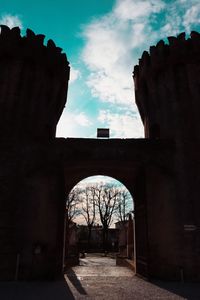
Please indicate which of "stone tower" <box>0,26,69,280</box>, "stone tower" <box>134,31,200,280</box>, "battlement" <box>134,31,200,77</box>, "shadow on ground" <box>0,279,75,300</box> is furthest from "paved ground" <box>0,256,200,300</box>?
"battlement" <box>134,31,200,77</box>

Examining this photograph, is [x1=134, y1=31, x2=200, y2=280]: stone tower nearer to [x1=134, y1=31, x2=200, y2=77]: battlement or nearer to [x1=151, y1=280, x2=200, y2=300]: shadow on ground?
[x1=134, y1=31, x2=200, y2=77]: battlement

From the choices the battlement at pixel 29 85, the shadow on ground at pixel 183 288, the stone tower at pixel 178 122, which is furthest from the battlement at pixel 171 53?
the shadow on ground at pixel 183 288

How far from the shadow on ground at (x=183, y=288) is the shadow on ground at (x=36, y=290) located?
11.0ft

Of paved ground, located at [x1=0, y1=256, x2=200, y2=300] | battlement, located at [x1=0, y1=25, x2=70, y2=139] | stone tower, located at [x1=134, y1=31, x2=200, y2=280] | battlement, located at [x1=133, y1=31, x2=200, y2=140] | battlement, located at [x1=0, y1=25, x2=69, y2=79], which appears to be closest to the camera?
paved ground, located at [x1=0, y1=256, x2=200, y2=300]

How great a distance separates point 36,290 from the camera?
8.14 metres

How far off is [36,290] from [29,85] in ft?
32.1

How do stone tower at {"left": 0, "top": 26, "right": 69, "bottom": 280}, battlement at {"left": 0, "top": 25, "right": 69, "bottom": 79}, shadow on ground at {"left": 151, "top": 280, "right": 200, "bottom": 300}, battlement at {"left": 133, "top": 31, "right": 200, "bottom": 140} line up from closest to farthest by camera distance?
shadow on ground at {"left": 151, "top": 280, "right": 200, "bottom": 300} < stone tower at {"left": 0, "top": 26, "right": 69, "bottom": 280} < battlement at {"left": 133, "top": 31, "right": 200, "bottom": 140} < battlement at {"left": 0, "top": 25, "right": 69, "bottom": 79}

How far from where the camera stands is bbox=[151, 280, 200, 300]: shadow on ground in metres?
7.62

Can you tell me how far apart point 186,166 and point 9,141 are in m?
8.49

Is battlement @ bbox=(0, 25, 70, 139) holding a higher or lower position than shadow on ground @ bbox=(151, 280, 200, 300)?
higher

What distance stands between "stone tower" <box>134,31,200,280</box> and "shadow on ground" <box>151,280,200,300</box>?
2.41ft

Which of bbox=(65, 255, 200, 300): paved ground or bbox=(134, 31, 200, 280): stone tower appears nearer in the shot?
bbox=(65, 255, 200, 300): paved ground

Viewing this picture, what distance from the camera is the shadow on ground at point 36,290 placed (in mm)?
7179

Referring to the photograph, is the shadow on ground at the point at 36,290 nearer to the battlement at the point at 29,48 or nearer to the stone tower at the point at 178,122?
→ the stone tower at the point at 178,122
